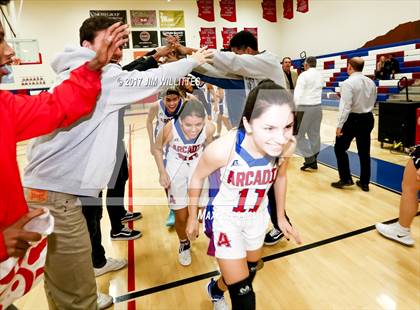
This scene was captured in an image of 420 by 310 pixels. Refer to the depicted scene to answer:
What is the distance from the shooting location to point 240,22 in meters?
2.98

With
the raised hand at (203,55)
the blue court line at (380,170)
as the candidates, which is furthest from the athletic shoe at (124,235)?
the blue court line at (380,170)

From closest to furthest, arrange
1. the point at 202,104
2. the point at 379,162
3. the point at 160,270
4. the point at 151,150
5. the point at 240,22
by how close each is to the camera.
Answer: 1. the point at 202,104
2. the point at 151,150
3. the point at 160,270
4. the point at 240,22
5. the point at 379,162

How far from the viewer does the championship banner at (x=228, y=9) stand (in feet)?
7.63

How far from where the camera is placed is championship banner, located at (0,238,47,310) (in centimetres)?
70

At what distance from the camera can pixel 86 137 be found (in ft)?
3.40

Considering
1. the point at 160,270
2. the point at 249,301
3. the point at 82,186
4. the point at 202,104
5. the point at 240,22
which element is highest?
the point at 240,22

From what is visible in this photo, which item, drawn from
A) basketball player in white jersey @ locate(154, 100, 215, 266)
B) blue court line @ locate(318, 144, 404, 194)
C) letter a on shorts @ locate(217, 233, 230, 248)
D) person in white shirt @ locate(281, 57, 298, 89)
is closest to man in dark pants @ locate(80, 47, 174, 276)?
basketball player in white jersey @ locate(154, 100, 215, 266)

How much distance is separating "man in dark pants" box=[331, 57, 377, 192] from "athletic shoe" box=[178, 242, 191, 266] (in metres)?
1.97

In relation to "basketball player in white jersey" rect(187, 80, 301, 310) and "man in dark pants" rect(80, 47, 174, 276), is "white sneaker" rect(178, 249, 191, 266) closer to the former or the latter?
"man in dark pants" rect(80, 47, 174, 276)

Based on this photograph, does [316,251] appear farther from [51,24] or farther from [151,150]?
[51,24]

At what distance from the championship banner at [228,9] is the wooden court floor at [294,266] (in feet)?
4.43

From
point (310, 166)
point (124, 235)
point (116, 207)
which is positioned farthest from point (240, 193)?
point (310, 166)

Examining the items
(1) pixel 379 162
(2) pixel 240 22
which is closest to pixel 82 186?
(2) pixel 240 22

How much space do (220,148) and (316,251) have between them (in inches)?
52.5
